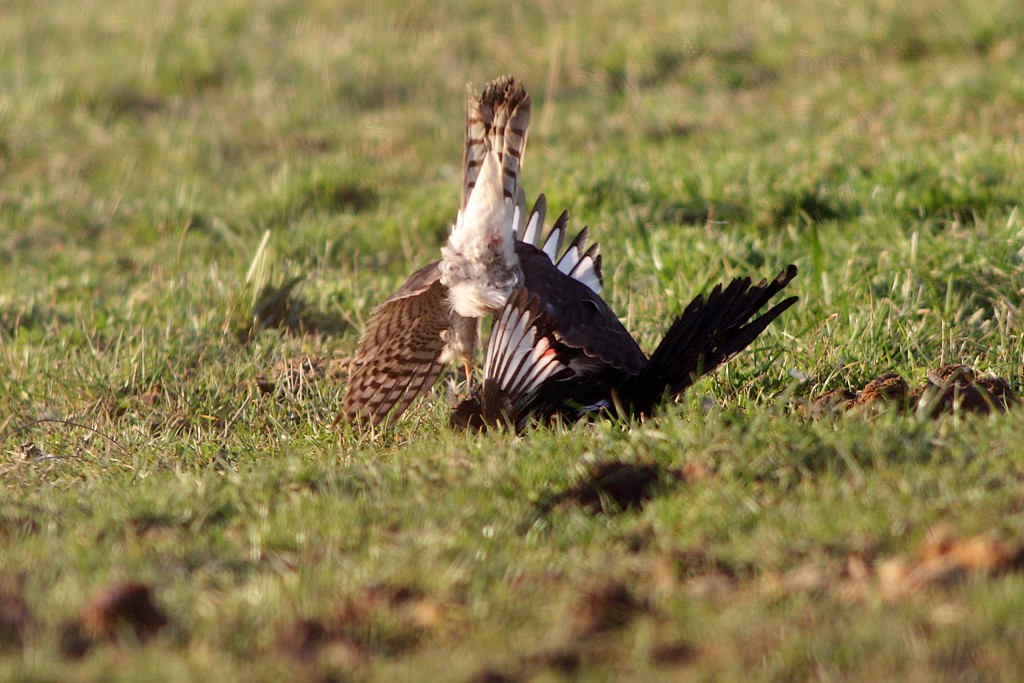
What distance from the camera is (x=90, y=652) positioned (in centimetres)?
238

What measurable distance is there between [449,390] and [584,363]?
0.69m

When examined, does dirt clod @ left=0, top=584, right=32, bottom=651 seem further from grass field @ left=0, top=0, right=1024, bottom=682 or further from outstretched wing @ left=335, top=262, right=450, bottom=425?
outstretched wing @ left=335, top=262, right=450, bottom=425

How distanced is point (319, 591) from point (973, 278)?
3.37 meters

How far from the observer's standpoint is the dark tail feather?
3.88 meters

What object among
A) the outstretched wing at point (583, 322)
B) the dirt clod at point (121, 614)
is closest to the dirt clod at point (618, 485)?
the outstretched wing at point (583, 322)

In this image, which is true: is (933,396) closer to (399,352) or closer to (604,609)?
(604,609)

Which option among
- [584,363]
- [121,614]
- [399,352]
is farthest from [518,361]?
[121,614]

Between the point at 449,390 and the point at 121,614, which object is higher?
the point at 121,614

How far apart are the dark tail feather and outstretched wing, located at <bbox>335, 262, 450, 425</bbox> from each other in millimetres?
774

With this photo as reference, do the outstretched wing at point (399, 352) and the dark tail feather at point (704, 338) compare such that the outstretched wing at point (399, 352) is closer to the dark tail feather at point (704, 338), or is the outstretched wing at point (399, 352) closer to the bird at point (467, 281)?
the bird at point (467, 281)

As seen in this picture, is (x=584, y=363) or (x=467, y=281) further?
(x=467, y=281)

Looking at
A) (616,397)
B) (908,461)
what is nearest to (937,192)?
(616,397)

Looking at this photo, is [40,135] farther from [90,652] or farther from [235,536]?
[90,652]

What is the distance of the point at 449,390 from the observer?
4535 millimetres
